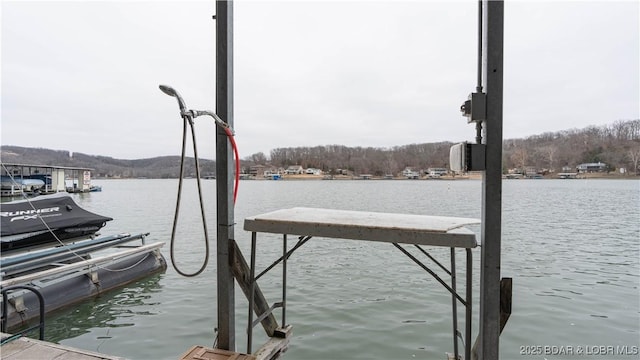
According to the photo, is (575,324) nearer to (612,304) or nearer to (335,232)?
(612,304)

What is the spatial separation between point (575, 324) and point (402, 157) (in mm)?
7316

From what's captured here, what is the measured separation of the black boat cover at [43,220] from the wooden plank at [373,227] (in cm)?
495

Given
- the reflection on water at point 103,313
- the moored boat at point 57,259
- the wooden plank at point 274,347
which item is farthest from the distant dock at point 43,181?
the wooden plank at point 274,347

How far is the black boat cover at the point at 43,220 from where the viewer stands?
5309 mm

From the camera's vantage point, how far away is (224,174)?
2.04m

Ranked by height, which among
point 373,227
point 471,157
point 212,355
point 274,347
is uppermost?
point 471,157

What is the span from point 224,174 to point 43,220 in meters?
5.17

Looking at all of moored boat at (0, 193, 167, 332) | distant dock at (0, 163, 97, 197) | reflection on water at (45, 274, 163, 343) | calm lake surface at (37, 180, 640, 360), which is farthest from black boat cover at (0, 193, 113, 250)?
distant dock at (0, 163, 97, 197)

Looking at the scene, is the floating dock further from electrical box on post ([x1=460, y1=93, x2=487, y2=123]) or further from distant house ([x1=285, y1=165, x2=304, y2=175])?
distant house ([x1=285, y1=165, x2=304, y2=175])

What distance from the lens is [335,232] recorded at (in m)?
1.77

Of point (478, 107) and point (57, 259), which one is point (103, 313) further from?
point (478, 107)

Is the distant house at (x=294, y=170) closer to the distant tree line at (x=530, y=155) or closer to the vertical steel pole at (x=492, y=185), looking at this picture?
the distant tree line at (x=530, y=155)

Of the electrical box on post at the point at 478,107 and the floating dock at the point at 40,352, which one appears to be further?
the floating dock at the point at 40,352

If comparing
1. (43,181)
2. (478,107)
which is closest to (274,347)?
(478,107)
